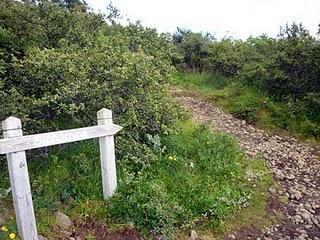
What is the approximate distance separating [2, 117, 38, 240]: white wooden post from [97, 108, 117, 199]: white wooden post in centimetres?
106

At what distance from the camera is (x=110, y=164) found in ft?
15.0

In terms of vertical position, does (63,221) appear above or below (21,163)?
below

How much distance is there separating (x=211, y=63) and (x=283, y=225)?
34.5 feet

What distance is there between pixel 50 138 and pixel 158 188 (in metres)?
1.52

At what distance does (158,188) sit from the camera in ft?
15.2

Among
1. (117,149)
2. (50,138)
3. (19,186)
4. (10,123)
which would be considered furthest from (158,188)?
(10,123)

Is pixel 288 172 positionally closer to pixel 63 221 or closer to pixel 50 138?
pixel 63 221

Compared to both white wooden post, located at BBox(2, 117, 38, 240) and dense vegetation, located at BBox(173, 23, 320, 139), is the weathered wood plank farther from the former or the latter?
dense vegetation, located at BBox(173, 23, 320, 139)

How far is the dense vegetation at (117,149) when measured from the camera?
4.49 metres

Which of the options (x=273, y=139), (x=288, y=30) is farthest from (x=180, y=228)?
(x=288, y=30)

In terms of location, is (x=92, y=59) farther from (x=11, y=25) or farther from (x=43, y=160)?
(x=11, y=25)

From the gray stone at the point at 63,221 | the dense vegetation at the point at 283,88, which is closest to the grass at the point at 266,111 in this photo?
the dense vegetation at the point at 283,88

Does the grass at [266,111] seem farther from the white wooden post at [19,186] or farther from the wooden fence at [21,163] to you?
the white wooden post at [19,186]

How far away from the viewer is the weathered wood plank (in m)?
3.54
